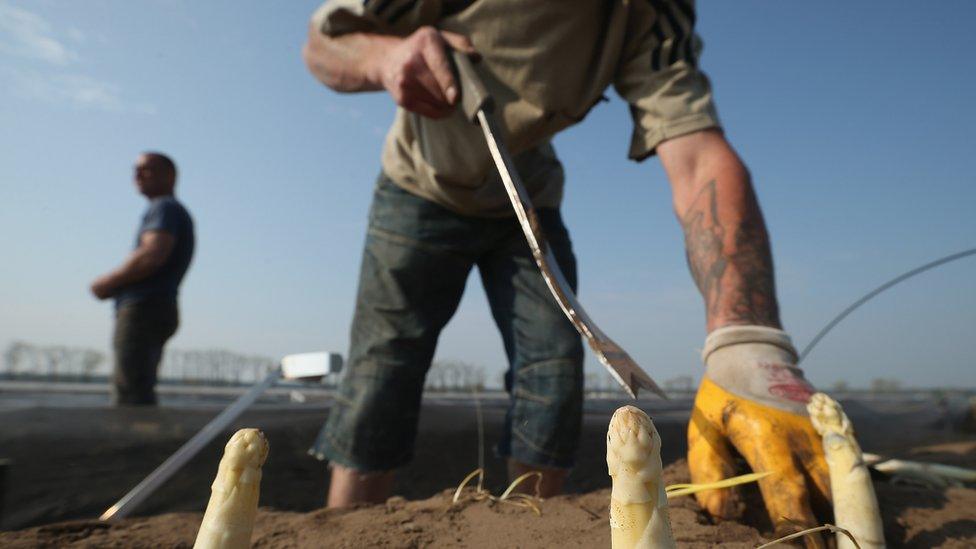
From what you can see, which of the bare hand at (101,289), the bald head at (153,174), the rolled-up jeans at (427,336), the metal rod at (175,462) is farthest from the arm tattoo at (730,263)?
the bald head at (153,174)

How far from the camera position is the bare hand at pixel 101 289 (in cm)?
361

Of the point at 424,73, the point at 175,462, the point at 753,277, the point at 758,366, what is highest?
the point at 424,73

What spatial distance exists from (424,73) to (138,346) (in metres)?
3.00

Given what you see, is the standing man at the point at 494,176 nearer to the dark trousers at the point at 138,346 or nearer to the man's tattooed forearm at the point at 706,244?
the man's tattooed forearm at the point at 706,244

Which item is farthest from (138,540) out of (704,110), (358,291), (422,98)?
(704,110)

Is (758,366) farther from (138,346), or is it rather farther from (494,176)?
(138,346)

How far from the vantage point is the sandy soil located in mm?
1062

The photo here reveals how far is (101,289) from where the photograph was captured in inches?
142

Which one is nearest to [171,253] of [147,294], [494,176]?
[147,294]

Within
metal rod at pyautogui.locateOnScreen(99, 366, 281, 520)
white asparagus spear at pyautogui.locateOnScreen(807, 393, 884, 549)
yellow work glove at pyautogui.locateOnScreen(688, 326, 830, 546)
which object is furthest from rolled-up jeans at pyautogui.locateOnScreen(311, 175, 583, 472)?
white asparagus spear at pyautogui.locateOnScreen(807, 393, 884, 549)

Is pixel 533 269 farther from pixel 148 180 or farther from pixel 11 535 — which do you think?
pixel 148 180

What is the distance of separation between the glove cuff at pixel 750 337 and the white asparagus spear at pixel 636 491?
0.86 metres

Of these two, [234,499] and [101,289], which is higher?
[101,289]

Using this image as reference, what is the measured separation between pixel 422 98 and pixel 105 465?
11.3 ft
